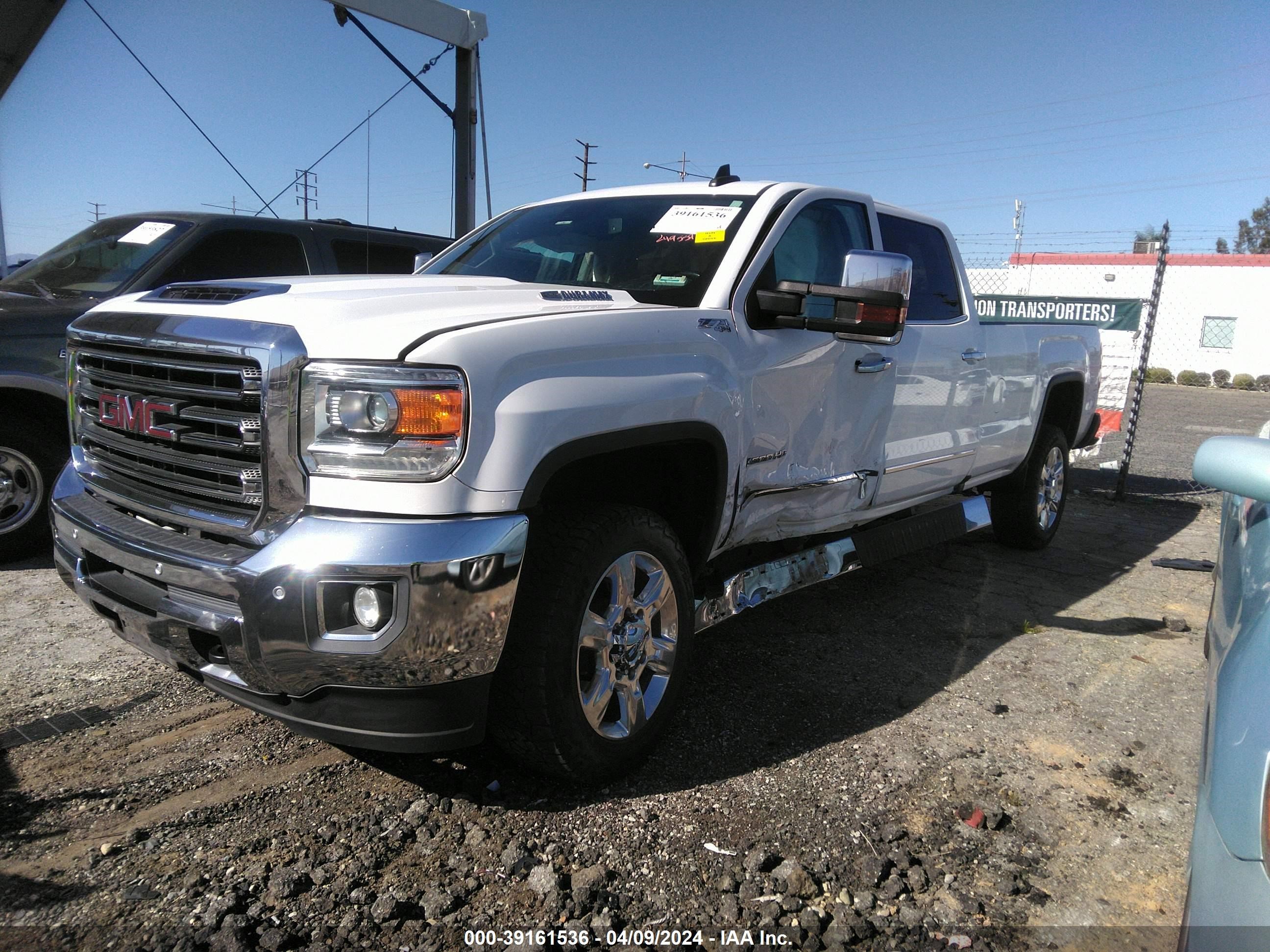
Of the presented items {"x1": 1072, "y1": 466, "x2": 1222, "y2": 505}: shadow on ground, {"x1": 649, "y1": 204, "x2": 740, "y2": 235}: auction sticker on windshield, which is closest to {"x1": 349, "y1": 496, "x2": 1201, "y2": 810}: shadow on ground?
{"x1": 649, "y1": 204, "x2": 740, "y2": 235}: auction sticker on windshield

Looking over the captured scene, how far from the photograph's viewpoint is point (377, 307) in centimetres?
254

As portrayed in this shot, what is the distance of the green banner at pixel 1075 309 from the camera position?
8836 millimetres

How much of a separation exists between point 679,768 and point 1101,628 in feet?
9.51

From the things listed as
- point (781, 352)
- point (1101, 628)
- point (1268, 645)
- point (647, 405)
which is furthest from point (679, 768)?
point (1101, 628)

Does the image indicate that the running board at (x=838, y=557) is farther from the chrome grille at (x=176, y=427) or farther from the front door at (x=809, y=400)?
the chrome grille at (x=176, y=427)

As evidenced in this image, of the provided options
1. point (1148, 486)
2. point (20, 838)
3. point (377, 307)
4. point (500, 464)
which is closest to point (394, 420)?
point (500, 464)

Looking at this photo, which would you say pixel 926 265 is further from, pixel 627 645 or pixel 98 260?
pixel 98 260

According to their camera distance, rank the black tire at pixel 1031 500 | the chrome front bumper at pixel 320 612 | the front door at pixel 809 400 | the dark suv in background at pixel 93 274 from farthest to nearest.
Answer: the black tire at pixel 1031 500 < the dark suv in background at pixel 93 274 < the front door at pixel 809 400 < the chrome front bumper at pixel 320 612

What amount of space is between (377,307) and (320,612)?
0.88 m

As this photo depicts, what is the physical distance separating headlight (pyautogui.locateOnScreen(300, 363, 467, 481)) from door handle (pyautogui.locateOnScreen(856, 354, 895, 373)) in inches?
82.4

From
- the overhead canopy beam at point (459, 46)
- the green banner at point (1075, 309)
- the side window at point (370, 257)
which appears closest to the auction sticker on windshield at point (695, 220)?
the side window at point (370, 257)

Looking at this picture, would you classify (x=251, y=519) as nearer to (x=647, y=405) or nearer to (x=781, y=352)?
(x=647, y=405)

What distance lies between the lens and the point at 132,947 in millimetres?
2080

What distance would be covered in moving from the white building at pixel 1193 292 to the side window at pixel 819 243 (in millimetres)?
29484
